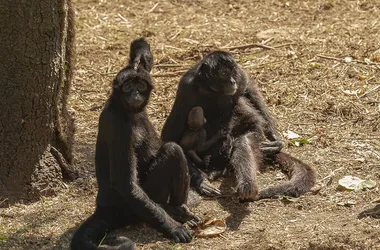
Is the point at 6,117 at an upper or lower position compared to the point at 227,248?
upper

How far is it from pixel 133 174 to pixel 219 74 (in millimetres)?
2120

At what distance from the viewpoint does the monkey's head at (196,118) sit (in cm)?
959

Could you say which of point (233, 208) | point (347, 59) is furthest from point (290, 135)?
point (347, 59)

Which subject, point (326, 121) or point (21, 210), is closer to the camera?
point (21, 210)

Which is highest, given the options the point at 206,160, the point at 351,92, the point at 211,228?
the point at 351,92

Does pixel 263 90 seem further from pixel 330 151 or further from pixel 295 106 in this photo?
pixel 330 151

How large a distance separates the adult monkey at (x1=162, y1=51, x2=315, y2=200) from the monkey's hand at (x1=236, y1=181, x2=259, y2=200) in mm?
373

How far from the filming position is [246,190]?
877 cm

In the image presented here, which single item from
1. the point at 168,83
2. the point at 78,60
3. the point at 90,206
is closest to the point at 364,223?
the point at 90,206

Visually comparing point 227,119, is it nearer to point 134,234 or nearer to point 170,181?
point 170,181

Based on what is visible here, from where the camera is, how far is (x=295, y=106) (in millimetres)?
11289

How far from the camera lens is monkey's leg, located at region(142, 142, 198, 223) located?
826 centimetres

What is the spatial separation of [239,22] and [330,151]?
5.12 meters

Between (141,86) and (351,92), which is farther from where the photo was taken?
(351,92)
